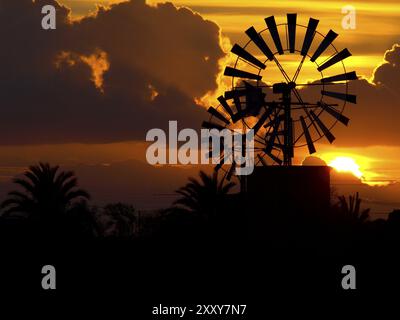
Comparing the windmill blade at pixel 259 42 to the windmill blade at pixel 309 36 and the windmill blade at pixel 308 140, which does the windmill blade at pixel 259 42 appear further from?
the windmill blade at pixel 308 140

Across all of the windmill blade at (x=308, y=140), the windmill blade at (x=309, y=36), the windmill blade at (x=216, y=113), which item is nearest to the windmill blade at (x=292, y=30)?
the windmill blade at (x=309, y=36)

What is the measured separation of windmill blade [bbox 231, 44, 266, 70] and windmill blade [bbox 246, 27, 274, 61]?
0.57m

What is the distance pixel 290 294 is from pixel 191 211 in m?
19.3

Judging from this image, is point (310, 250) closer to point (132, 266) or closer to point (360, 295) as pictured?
point (360, 295)

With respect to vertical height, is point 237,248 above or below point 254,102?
below

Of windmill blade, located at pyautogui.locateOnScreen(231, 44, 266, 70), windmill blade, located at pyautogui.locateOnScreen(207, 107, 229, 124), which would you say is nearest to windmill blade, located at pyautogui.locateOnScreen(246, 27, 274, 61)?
windmill blade, located at pyautogui.locateOnScreen(231, 44, 266, 70)

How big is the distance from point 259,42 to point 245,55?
966mm

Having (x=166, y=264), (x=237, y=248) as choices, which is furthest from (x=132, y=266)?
(x=237, y=248)

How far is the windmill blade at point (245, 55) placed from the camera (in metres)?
61.8

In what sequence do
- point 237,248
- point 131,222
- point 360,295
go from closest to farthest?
point 360,295, point 237,248, point 131,222

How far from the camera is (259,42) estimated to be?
61.9 m

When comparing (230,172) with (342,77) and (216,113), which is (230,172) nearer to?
(216,113)

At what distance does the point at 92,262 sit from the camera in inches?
2517

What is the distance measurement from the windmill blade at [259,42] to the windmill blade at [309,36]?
1.70 m
